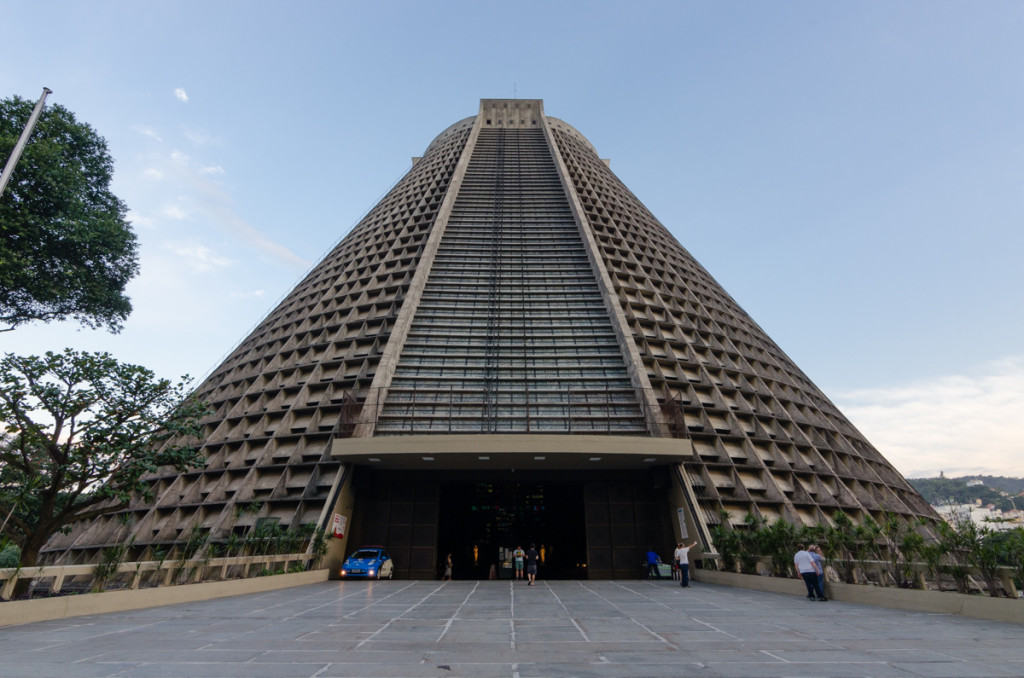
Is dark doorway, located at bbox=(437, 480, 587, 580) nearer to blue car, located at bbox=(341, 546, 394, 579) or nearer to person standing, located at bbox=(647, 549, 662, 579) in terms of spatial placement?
blue car, located at bbox=(341, 546, 394, 579)

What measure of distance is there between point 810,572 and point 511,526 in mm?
19690

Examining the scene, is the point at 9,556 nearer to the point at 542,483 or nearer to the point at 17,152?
the point at 17,152

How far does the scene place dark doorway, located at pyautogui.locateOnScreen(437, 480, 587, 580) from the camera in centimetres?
2803

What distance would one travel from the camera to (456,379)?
24.7 meters

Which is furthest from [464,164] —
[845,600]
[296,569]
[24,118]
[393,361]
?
[845,600]

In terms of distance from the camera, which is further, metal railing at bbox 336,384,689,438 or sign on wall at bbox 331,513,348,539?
metal railing at bbox 336,384,689,438

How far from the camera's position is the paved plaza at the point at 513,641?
20.9 ft

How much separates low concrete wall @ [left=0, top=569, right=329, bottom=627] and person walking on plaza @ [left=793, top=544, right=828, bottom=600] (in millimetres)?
15533

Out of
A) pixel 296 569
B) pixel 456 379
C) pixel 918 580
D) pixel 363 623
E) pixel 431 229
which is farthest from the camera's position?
pixel 431 229


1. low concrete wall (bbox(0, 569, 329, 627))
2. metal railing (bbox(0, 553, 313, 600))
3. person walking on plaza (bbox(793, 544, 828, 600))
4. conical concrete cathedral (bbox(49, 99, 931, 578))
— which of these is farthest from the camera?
conical concrete cathedral (bbox(49, 99, 931, 578))

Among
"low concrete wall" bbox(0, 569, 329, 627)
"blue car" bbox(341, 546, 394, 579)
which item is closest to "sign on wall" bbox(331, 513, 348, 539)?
"blue car" bbox(341, 546, 394, 579)

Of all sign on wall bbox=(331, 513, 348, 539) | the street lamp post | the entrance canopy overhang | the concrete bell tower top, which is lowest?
sign on wall bbox=(331, 513, 348, 539)

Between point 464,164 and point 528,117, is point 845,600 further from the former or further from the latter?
point 528,117

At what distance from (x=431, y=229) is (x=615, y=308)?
1485 centimetres
